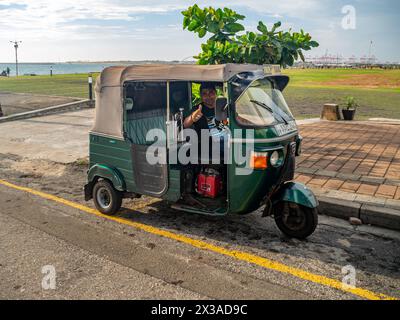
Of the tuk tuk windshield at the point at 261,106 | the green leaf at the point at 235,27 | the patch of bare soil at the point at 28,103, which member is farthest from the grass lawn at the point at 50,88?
the tuk tuk windshield at the point at 261,106

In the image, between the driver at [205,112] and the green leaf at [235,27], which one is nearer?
the driver at [205,112]

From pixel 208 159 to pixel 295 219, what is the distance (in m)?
1.33

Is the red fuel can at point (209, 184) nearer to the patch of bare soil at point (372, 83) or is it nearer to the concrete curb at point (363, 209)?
the concrete curb at point (363, 209)

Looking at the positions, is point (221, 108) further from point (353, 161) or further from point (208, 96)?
point (353, 161)

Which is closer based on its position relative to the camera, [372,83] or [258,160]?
[258,160]

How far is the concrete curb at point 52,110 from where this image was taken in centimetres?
1445

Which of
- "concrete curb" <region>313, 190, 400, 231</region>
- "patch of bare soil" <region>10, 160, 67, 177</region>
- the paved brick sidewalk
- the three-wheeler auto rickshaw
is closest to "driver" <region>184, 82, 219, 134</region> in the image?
the three-wheeler auto rickshaw

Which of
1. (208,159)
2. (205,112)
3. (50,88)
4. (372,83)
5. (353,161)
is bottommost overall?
(353,161)

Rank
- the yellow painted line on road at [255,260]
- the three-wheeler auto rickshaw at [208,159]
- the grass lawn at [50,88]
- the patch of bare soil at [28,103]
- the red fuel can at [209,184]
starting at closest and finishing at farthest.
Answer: the yellow painted line on road at [255,260], the three-wheeler auto rickshaw at [208,159], the red fuel can at [209,184], the patch of bare soil at [28,103], the grass lawn at [50,88]

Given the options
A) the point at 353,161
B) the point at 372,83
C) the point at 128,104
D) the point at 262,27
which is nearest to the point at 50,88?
the point at 262,27

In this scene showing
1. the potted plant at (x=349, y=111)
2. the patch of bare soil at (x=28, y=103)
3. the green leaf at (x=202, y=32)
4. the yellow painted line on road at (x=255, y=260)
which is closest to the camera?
the yellow painted line on road at (x=255, y=260)

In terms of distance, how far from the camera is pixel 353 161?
304 inches

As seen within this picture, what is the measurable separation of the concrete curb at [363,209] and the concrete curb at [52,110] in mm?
12886
